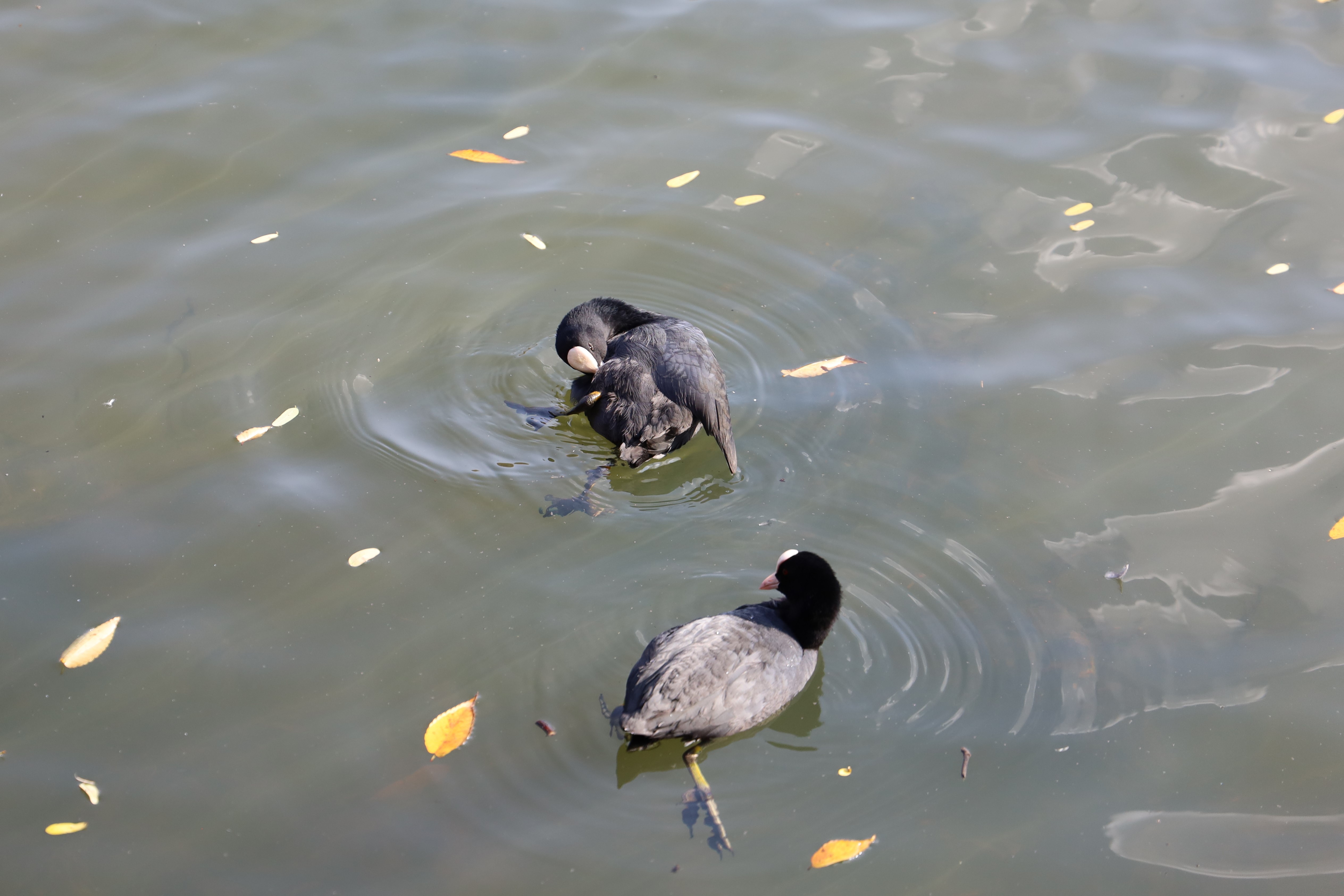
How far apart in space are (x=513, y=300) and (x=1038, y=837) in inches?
163

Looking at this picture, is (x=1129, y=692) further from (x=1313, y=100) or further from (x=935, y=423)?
(x=1313, y=100)

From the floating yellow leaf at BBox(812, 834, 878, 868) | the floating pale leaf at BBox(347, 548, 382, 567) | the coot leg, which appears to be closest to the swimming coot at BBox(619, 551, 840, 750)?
the coot leg

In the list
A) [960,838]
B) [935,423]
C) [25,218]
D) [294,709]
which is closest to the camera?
[960,838]

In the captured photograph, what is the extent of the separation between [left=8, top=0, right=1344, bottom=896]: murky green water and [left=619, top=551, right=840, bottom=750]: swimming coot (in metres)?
Answer: 0.16

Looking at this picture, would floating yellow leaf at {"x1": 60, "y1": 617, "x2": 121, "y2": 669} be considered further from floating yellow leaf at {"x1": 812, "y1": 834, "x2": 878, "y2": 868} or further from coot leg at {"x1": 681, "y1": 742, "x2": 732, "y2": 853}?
floating yellow leaf at {"x1": 812, "y1": 834, "x2": 878, "y2": 868}

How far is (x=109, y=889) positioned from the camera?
11.6ft

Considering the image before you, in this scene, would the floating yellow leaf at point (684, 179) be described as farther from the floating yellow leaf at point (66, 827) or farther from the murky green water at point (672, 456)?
the floating yellow leaf at point (66, 827)

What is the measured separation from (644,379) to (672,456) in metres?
0.44

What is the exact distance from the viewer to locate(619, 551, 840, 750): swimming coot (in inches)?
152

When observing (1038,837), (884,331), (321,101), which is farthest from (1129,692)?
(321,101)

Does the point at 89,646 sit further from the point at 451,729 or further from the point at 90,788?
the point at 451,729

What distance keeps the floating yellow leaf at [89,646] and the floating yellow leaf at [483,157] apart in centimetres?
420

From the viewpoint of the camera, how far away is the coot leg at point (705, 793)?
3.72 metres

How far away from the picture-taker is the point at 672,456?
18.2 feet
